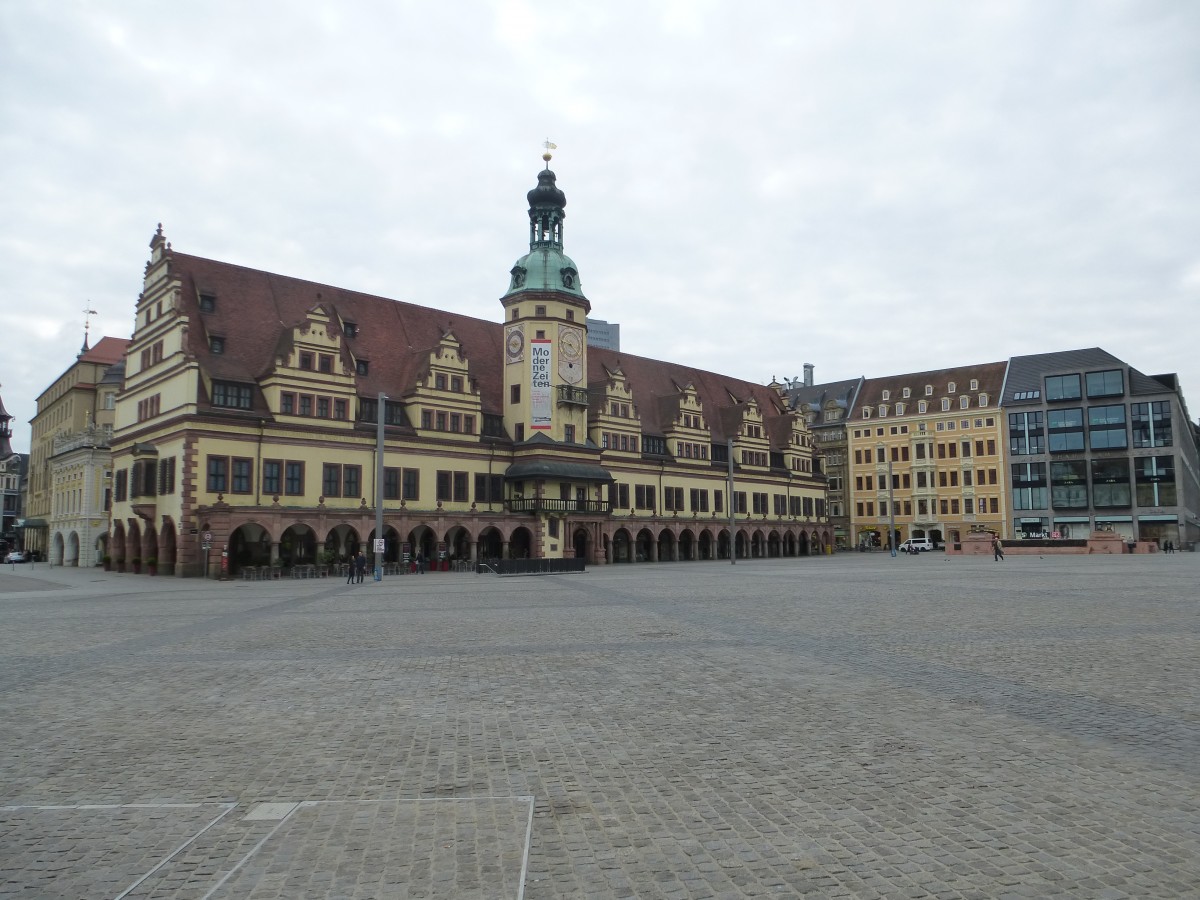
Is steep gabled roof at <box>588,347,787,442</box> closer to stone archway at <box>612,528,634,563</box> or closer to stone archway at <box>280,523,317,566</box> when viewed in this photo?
stone archway at <box>612,528,634,563</box>

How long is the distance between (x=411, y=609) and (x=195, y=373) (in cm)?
3117

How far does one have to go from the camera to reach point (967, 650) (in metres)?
15.3

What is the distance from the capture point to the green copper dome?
68000 mm

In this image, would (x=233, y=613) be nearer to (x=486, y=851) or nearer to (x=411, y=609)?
(x=411, y=609)

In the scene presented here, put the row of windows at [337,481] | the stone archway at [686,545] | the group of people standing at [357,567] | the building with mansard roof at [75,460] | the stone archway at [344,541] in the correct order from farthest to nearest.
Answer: the stone archway at [686,545], the building with mansard roof at [75,460], the stone archway at [344,541], the row of windows at [337,481], the group of people standing at [357,567]

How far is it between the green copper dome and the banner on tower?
14.9 feet

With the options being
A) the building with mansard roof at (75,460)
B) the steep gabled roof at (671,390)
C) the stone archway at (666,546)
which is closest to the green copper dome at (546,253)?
the steep gabled roof at (671,390)

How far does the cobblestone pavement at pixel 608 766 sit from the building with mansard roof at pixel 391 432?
28.8m

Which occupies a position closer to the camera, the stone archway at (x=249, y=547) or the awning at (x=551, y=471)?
the stone archway at (x=249, y=547)

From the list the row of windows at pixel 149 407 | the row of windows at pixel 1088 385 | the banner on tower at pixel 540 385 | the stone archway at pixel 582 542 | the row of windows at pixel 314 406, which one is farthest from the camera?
the row of windows at pixel 1088 385

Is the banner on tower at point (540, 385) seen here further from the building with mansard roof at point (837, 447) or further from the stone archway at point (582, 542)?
the building with mansard roof at point (837, 447)

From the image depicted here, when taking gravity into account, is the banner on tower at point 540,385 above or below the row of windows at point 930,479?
above

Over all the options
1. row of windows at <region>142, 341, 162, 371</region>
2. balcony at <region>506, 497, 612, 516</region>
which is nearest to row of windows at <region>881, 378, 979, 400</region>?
balcony at <region>506, 497, 612, 516</region>

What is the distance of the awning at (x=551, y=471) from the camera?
63.1m
